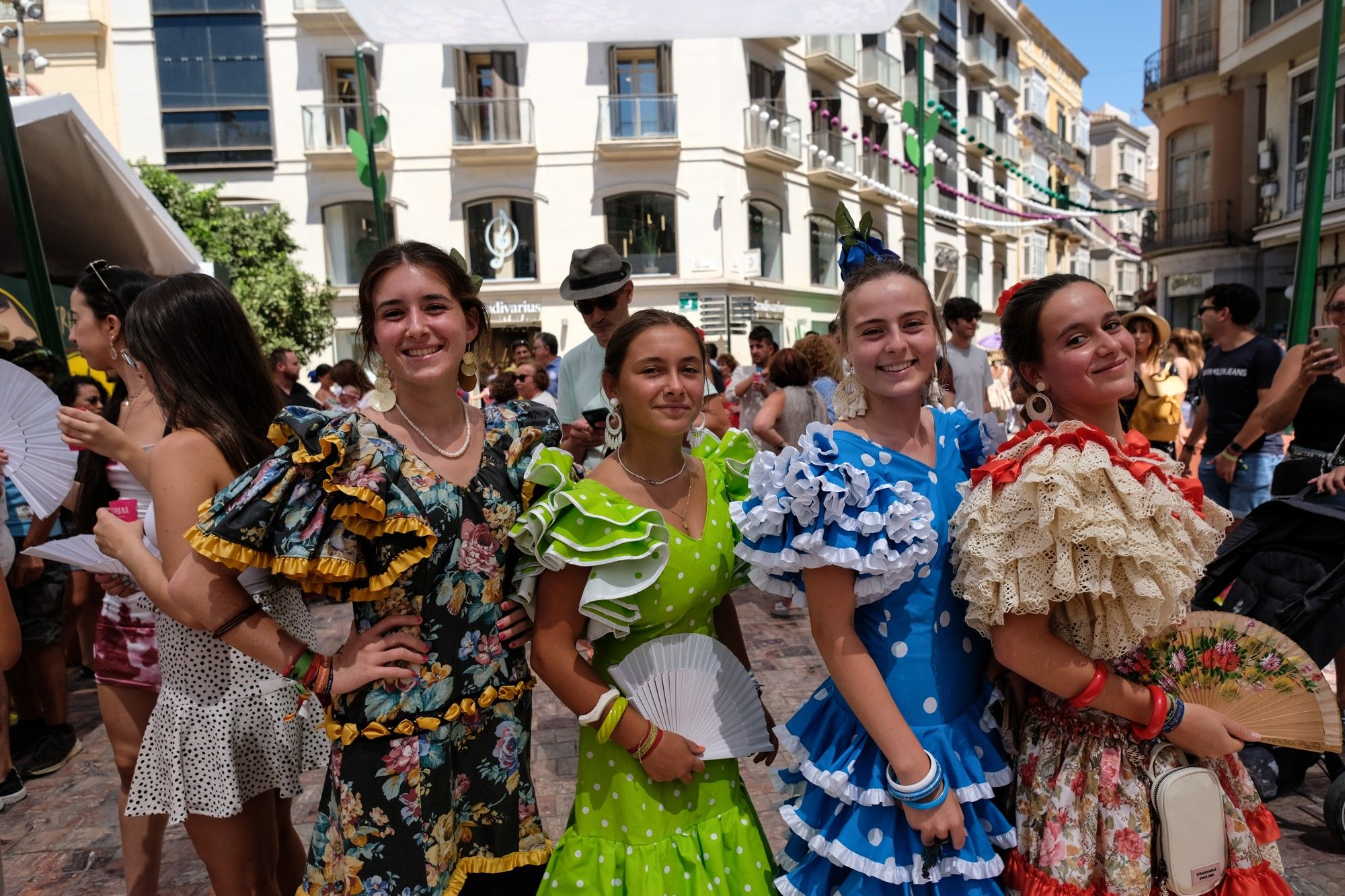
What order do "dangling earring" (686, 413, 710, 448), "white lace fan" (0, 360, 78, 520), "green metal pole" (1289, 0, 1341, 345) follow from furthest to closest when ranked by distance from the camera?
"green metal pole" (1289, 0, 1341, 345), "white lace fan" (0, 360, 78, 520), "dangling earring" (686, 413, 710, 448)

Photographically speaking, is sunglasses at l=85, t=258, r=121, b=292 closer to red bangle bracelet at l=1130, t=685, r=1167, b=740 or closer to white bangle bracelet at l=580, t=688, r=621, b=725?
white bangle bracelet at l=580, t=688, r=621, b=725

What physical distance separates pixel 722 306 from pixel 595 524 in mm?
17725

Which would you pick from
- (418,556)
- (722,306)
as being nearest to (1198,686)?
(418,556)

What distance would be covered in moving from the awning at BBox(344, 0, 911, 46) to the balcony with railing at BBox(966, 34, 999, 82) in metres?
26.3

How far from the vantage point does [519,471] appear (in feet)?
6.54

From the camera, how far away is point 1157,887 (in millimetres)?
1721

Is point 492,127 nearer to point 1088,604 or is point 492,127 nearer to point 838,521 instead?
point 838,521

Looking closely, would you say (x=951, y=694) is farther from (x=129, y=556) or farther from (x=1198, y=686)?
(x=129, y=556)

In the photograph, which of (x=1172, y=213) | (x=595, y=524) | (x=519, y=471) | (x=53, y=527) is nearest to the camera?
(x=595, y=524)

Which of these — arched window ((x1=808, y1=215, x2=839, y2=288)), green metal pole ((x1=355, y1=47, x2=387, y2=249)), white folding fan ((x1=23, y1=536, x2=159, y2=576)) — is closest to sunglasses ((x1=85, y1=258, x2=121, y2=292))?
white folding fan ((x1=23, y1=536, x2=159, y2=576))

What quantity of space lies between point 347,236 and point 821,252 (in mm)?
11846

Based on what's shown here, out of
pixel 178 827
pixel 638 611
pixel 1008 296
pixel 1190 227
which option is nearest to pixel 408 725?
pixel 638 611

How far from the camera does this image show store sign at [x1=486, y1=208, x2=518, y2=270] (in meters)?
19.0

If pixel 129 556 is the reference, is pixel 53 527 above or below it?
below
